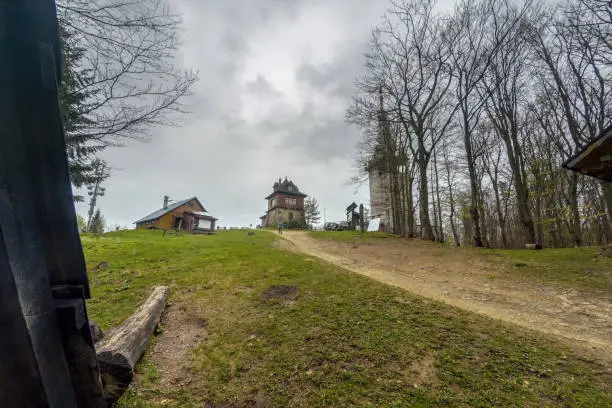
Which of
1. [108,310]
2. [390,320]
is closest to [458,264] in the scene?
[390,320]

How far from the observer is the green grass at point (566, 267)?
20.2ft

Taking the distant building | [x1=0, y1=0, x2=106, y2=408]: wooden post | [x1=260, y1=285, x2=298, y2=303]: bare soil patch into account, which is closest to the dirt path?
[x1=260, y1=285, x2=298, y2=303]: bare soil patch

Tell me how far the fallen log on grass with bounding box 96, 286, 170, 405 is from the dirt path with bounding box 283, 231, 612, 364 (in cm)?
529

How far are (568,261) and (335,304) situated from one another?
8.30 m

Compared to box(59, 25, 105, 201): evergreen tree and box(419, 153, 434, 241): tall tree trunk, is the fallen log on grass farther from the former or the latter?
box(419, 153, 434, 241): tall tree trunk

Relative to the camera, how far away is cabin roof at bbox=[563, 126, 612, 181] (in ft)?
14.3

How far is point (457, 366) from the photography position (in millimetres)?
2928

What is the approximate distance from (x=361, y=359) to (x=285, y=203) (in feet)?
149

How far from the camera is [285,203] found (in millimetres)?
48125

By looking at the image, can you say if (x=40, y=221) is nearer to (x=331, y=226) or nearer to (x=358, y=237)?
(x=358, y=237)

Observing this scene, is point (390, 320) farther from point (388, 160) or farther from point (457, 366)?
point (388, 160)

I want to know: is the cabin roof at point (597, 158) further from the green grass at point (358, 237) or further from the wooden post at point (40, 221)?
the green grass at point (358, 237)

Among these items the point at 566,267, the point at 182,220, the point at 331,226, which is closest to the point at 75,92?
the point at 566,267

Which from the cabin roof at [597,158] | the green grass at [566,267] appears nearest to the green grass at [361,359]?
the cabin roof at [597,158]
